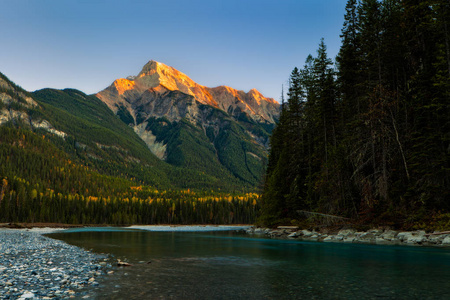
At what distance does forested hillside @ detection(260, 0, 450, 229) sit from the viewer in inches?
1448

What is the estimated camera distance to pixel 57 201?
162375mm

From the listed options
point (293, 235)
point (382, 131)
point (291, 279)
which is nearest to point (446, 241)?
point (382, 131)

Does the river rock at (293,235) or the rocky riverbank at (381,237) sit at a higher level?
the rocky riverbank at (381,237)

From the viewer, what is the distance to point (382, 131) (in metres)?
42.9

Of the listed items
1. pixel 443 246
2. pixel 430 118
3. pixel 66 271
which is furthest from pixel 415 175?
pixel 66 271

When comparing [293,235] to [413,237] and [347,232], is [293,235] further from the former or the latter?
[413,237]

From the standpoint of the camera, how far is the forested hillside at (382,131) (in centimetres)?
3678

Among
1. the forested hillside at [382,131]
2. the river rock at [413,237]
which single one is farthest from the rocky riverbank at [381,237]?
the forested hillside at [382,131]

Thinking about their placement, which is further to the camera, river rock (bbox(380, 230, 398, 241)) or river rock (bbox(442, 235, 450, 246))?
river rock (bbox(380, 230, 398, 241))

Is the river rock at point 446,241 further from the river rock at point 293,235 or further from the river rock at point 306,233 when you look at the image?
the river rock at point 293,235

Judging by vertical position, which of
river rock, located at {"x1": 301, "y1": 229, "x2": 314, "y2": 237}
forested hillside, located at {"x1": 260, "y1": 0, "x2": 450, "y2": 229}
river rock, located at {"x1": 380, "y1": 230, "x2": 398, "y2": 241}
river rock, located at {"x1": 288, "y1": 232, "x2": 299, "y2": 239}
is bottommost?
river rock, located at {"x1": 288, "y1": 232, "x2": 299, "y2": 239}

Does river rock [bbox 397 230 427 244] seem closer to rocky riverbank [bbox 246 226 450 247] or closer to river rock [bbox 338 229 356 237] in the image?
rocky riverbank [bbox 246 226 450 247]

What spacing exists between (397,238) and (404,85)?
2182cm

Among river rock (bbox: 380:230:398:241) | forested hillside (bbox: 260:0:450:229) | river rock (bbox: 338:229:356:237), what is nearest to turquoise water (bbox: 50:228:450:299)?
river rock (bbox: 380:230:398:241)
